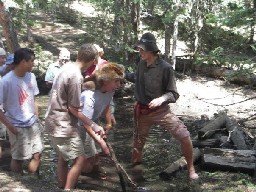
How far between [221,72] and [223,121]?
9.68m

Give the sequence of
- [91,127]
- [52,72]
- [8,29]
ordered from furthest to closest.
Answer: [8,29]
[52,72]
[91,127]

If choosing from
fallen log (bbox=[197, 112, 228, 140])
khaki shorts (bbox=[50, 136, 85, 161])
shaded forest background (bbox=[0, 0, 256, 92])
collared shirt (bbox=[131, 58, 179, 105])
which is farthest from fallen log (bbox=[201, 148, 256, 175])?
shaded forest background (bbox=[0, 0, 256, 92])

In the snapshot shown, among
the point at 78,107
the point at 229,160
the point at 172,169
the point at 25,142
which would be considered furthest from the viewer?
the point at 229,160

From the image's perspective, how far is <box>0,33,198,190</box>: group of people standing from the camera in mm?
4590

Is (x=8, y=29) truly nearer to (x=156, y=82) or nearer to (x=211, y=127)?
(x=211, y=127)

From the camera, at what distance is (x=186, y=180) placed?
5875 millimetres

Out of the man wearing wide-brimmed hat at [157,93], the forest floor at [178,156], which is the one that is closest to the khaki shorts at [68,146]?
the forest floor at [178,156]

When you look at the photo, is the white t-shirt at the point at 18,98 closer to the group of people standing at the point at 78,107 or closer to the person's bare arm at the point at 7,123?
the group of people standing at the point at 78,107

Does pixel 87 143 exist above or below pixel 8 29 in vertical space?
below

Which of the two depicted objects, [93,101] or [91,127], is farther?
[93,101]

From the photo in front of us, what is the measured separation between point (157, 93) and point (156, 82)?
0.58 ft

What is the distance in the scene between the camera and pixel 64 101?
4.59m

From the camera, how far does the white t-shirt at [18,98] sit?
5176mm

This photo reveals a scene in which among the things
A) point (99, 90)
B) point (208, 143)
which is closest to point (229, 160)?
point (208, 143)
